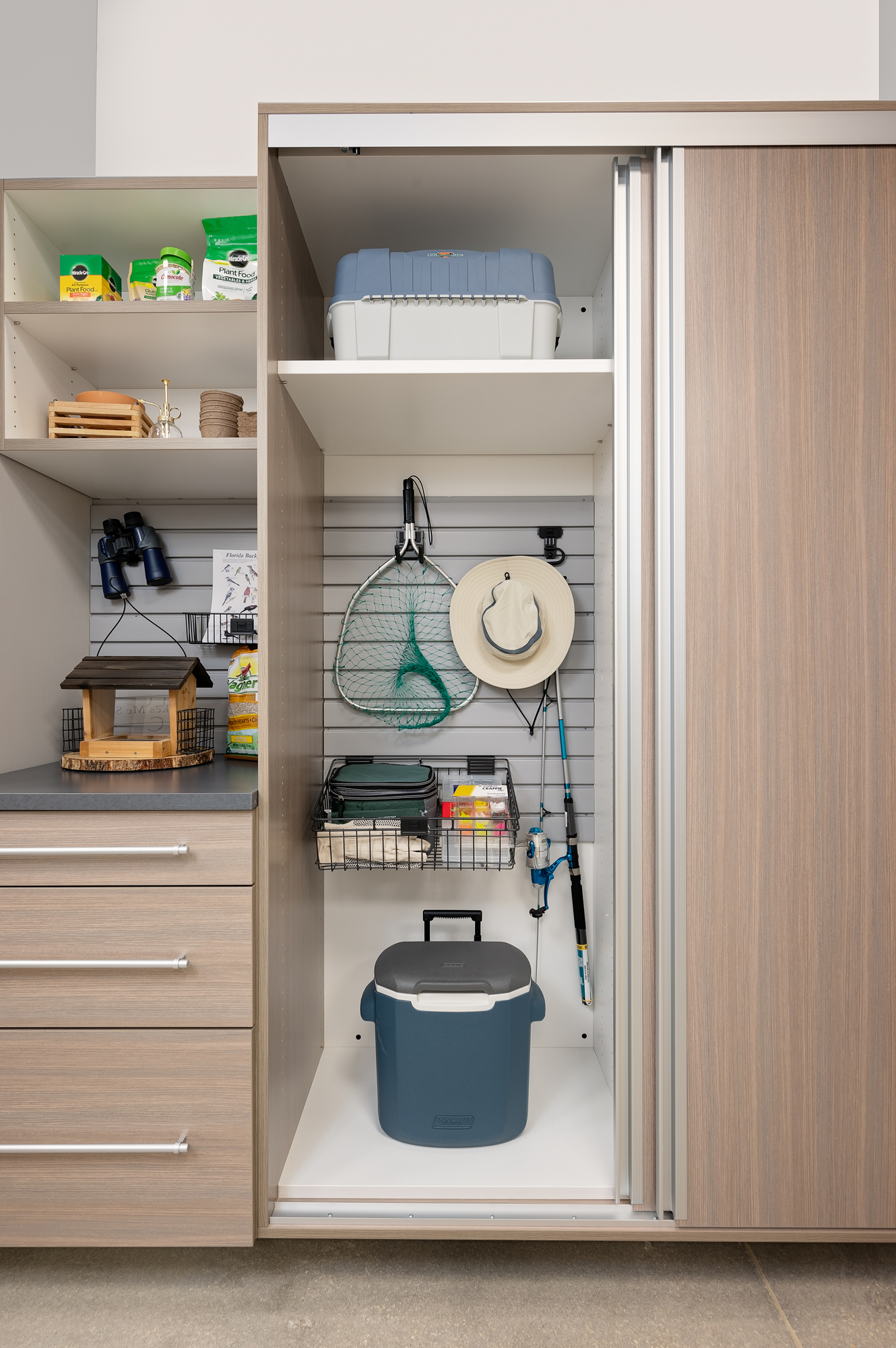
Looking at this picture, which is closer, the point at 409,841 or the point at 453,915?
the point at 409,841

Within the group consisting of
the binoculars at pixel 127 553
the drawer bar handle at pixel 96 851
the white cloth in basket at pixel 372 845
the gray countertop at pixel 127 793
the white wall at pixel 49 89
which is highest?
the white wall at pixel 49 89

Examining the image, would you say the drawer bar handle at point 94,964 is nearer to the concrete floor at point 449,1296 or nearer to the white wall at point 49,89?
the concrete floor at point 449,1296

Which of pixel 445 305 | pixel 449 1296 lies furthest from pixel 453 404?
pixel 449 1296

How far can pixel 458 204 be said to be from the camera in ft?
5.27

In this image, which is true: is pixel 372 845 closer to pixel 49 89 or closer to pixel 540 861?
pixel 540 861

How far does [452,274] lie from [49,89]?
1354 mm

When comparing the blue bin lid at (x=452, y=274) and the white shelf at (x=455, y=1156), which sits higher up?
the blue bin lid at (x=452, y=274)

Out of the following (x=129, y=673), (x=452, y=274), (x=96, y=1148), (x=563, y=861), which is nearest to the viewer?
(x=96, y=1148)

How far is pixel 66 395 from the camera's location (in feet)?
5.89

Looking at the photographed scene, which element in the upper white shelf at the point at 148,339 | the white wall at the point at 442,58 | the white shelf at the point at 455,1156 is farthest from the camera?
the white wall at the point at 442,58

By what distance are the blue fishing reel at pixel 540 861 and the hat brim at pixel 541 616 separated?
41 centimetres

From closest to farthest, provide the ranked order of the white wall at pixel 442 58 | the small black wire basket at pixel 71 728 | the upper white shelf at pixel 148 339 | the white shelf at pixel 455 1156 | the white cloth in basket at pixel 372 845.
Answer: the white shelf at pixel 455 1156
the upper white shelf at pixel 148 339
the white cloth in basket at pixel 372 845
the small black wire basket at pixel 71 728
the white wall at pixel 442 58

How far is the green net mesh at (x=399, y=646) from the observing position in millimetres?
1994

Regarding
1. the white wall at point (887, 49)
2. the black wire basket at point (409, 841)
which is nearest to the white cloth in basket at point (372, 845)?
the black wire basket at point (409, 841)
